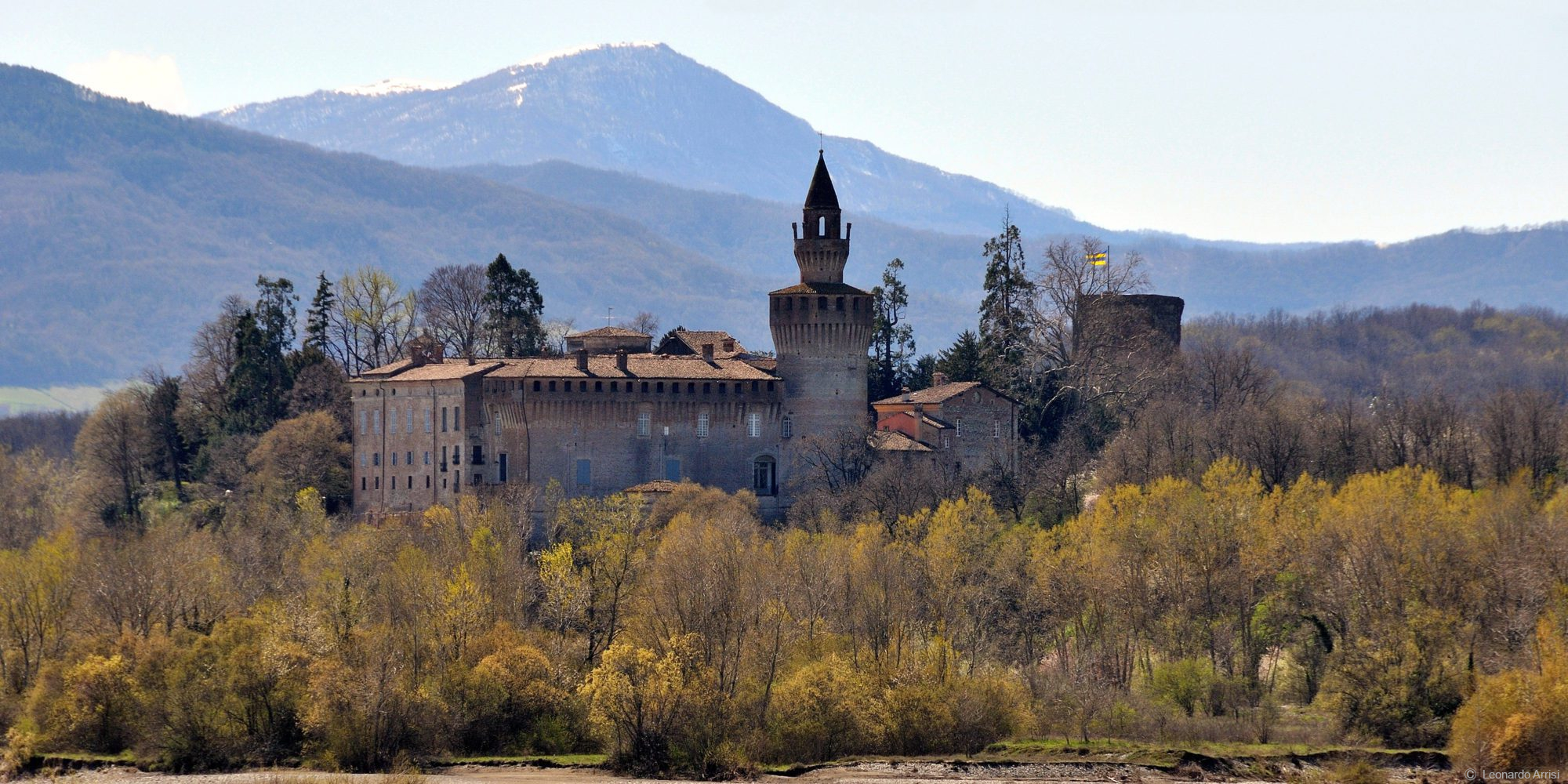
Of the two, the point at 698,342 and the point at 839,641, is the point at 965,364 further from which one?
the point at 839,641

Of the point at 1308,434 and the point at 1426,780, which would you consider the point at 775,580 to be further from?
the point at 1308,434

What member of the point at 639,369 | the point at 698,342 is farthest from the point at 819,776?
the point at 698,342

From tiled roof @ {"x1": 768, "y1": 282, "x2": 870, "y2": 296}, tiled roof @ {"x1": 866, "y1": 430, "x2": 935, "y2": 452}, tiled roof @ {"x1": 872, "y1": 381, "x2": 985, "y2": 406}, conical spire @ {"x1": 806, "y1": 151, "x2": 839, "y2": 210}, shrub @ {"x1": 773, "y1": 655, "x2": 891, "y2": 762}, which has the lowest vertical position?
shrub @ {"x1": 773, "y1": 655, "x2": 891, "y2": 762}

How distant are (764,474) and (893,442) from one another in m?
5.24

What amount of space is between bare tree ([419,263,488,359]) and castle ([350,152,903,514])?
20.5 meters

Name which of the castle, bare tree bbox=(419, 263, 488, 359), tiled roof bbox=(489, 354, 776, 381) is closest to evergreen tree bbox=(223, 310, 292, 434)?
the castle

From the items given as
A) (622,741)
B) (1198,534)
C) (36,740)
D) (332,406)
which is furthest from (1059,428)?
(36,740)

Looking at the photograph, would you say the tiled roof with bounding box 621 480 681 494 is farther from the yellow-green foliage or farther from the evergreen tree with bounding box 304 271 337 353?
the yellow-green foliage

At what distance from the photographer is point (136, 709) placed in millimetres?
59812

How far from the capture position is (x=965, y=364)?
95.0 m

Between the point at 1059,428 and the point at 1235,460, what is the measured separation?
16.4 metres

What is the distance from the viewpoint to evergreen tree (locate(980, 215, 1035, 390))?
95.1m

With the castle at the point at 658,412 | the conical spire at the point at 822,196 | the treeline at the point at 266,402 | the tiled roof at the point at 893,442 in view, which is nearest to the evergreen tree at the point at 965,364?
the tiled roof at the point at 893,442

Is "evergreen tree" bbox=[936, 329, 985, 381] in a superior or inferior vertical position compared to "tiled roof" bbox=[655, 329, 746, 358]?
inferior
